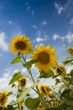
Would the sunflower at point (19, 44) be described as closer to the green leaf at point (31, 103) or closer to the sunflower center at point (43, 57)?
the sunflower center at point (43, 57)

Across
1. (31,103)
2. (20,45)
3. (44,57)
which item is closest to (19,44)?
(20,45)

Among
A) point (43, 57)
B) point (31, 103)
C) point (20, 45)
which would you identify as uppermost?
point (20, 45)

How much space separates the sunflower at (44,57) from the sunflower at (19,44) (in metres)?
0.36

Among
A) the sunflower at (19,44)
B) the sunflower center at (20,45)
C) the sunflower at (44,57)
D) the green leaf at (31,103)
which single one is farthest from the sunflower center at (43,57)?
the green leaf at (31,103)

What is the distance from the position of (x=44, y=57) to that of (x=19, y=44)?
0.61m

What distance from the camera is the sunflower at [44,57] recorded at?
2.90 meters

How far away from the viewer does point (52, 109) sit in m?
2.11

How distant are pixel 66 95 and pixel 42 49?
0.86 metres

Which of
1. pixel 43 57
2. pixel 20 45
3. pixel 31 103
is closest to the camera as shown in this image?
pixel 31 103

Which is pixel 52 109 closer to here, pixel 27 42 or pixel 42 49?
pixel 42 49

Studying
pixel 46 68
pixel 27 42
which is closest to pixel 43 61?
pixel 46 68

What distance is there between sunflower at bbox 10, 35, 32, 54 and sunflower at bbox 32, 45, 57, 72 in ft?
1.17

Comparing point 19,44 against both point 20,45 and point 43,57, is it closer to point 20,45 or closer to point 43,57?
point 20,45

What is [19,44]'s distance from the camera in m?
3.62
